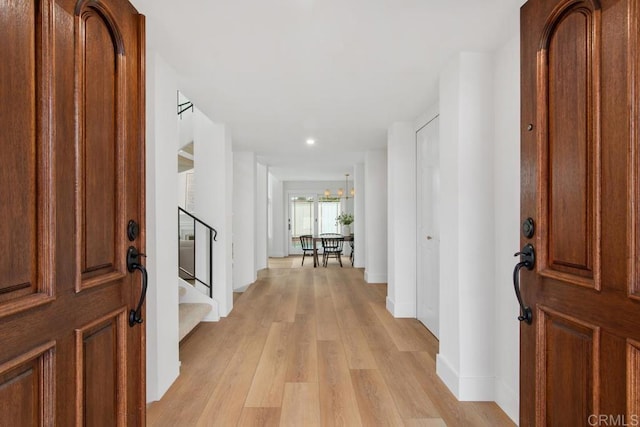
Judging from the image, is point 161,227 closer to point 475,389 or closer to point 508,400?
point 475,389

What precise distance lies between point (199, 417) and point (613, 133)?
7.81 feet

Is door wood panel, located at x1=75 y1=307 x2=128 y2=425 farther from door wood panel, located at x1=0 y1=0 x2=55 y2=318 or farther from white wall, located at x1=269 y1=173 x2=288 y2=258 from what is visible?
white wall, located at x1=269 y1=173 x2=288 y2=258

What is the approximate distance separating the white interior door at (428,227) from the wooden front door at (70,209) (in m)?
2.78

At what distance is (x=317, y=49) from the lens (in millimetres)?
2318

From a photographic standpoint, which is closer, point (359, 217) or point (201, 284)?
point (201, 284)

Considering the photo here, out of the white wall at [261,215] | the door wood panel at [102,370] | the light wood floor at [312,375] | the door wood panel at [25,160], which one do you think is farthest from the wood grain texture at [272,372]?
the white wall at [261,215]

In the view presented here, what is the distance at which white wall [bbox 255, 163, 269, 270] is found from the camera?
765 centimetres

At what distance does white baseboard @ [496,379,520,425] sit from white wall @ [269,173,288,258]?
8.96m

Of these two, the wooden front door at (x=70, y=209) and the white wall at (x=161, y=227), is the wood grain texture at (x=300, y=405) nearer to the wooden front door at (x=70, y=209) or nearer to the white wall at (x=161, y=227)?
the white wall at (x=161, y=227)

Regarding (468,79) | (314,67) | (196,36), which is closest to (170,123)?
(196,36)

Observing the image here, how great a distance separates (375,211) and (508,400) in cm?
432

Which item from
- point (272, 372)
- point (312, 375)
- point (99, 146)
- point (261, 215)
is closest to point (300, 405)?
point (312, 375)

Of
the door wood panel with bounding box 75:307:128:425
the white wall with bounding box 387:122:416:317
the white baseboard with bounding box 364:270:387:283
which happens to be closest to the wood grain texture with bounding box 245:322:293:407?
the door wood panel with bounding box 75:307:128:425

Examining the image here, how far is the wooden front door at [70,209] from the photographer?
2.86 ft
